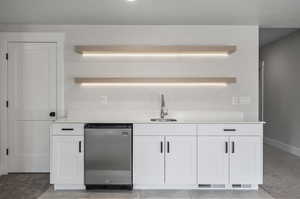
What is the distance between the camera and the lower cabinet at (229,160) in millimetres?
3422

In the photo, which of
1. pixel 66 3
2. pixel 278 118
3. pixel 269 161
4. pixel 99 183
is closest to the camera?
pixel 66 3

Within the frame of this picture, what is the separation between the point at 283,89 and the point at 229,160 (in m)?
3.33

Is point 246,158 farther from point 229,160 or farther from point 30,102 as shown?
point 30,102

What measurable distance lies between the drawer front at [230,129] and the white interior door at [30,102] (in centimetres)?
237

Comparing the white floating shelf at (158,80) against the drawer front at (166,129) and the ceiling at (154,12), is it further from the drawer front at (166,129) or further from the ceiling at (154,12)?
the ceiling at (154,12)

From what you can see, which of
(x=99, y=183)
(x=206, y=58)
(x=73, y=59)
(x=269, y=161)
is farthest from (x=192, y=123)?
(x=269, y=161)

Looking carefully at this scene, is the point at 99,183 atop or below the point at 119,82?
below

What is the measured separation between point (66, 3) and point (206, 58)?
2147 mm

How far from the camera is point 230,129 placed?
343 centimetres

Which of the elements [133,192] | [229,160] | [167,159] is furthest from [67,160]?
[229,160]

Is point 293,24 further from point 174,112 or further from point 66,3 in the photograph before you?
point 66,3

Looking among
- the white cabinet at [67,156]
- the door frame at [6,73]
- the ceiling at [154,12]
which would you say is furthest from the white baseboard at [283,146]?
the door frame at [6,73]

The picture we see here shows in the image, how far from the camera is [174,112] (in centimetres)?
407

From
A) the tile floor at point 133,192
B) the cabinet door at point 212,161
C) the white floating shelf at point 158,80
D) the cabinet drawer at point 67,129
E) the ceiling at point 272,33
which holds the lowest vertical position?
the tile floor at point 133,192
